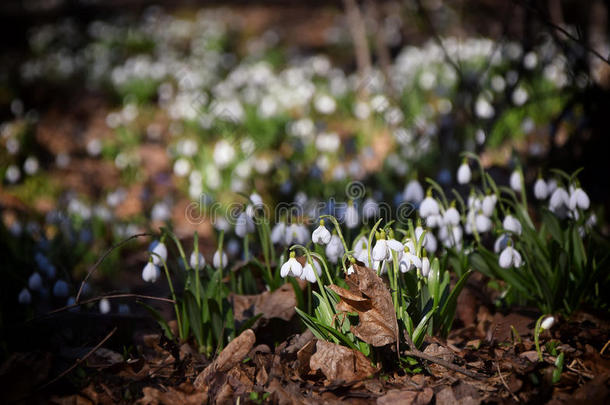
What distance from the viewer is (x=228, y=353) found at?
5.92ft

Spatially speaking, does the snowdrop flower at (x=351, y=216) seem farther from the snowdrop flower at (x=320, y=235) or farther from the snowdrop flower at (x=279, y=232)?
the snowdrop flower at (x=320, y=235)

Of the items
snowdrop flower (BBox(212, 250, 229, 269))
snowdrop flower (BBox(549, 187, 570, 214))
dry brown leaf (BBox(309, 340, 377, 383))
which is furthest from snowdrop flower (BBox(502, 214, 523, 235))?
snowdrop flower (BBox(212, 250, 229, 269))

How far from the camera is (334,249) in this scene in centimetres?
188

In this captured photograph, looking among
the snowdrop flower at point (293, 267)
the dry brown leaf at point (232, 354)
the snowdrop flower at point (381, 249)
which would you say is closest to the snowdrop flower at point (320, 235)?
the snowdrop flower at point (293, 267)

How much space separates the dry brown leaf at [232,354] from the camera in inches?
69.3

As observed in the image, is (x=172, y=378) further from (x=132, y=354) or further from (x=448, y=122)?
(x=448, y=122)

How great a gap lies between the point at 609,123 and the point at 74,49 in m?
7.93

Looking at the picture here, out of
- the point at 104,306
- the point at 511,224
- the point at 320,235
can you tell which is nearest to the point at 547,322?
the point at 511,224

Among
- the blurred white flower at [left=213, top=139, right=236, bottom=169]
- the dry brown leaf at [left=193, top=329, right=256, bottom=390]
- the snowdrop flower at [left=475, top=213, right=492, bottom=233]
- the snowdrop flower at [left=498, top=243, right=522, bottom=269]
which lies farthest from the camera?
the blurred white flower at [left=213, top=139, right=236, bottom=169]

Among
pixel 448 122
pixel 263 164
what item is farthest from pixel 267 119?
pixel 448 122

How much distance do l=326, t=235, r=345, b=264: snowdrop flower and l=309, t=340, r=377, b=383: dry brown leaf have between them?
0.37 m

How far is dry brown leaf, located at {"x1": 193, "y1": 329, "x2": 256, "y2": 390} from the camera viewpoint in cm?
176

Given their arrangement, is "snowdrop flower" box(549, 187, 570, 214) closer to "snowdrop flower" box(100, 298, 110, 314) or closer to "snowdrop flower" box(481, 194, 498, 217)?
"snowdrop flower" box(481, 194, 498, 217)

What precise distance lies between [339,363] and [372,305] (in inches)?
9.3
